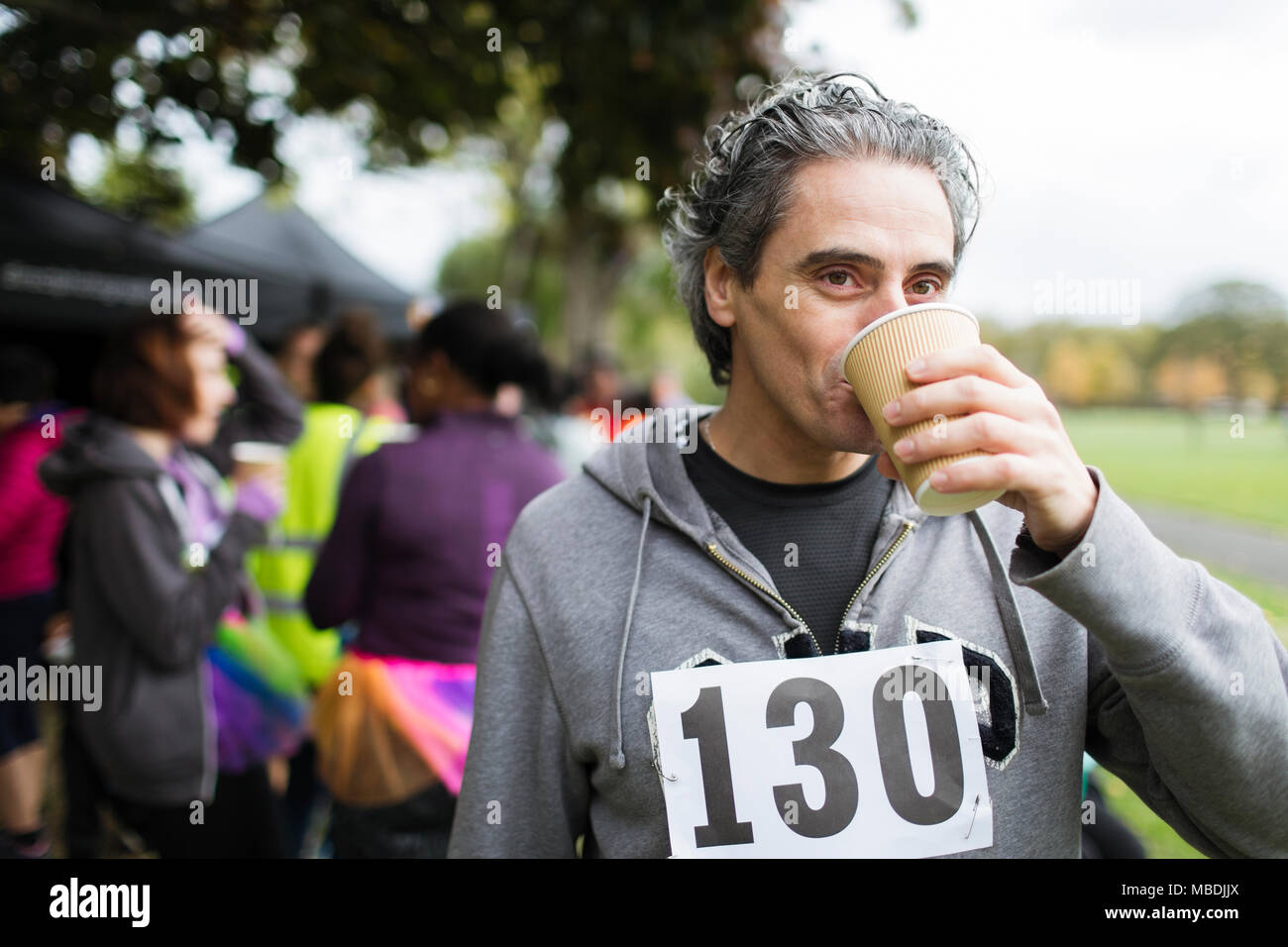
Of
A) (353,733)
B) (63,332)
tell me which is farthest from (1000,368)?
(63,332)

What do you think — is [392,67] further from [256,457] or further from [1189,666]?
[1189,666]

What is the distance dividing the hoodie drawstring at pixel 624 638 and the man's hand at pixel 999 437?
563 mm

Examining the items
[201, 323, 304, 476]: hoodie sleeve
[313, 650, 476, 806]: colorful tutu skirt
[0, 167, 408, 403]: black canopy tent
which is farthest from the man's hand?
[0, 167, 408, 403]: black canopy tent

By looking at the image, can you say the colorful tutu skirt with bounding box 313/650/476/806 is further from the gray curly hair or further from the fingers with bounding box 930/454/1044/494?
the fingers with bounding box 930/454/1044/494

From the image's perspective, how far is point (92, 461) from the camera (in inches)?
104

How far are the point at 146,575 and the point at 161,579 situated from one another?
0.04 metres

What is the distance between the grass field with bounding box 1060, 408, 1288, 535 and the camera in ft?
13.1

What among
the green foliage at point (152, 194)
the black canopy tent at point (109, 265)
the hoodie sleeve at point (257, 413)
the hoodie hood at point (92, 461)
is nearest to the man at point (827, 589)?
the hoodie hood at point (92, 461)

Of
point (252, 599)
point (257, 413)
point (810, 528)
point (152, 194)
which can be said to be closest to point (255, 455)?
point (252, 599)

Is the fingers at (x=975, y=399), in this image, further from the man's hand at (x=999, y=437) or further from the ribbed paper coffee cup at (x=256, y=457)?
the ribbed paper coffee cup at (x=256, y=457)

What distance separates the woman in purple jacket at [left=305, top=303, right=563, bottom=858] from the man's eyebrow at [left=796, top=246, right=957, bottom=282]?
62.0 inches

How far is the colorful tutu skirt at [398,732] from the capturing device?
2.66m

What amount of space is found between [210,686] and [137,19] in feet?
7.68

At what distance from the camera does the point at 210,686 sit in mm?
2943
